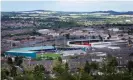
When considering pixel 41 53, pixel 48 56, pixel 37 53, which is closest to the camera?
pixel 48 56

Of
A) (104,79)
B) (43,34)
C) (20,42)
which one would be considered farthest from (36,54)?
(43,34)

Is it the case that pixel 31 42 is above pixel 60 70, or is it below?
below

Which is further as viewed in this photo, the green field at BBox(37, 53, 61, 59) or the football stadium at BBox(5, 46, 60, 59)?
the football stadium at BBox(5, 46, 60, 59)

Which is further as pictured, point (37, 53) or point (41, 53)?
point (41, 53)

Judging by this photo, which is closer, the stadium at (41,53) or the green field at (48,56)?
the green field at (48,56)

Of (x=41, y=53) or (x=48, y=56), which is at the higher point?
(x=48, y=56)

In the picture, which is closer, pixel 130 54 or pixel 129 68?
pixel 129 68

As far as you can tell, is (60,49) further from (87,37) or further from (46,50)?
(87,37)

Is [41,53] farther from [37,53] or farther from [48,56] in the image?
[48,56]

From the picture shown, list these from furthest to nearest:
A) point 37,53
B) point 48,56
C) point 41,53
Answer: point 41,53 < point 37,53 < point 48,56

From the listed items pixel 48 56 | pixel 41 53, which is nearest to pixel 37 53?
pixel 41 53

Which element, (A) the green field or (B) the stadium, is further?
(B) the stadium
